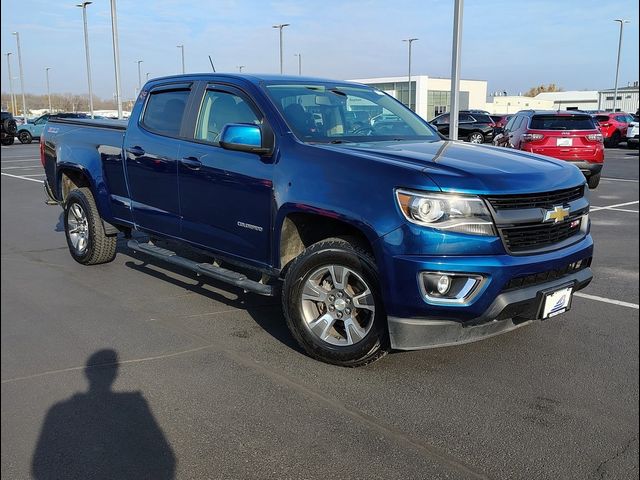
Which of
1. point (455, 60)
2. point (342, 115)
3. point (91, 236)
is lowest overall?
point (91, 236)

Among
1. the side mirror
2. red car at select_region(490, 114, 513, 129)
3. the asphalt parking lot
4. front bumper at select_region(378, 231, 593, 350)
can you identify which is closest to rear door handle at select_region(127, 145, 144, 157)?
the asphalt parking lot

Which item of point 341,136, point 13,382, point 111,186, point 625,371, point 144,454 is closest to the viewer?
point 13,382

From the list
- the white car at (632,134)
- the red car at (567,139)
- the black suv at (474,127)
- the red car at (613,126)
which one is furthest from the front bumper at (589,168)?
the red car at (613,126)

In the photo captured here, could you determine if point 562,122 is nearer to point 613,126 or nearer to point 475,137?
point 475,137

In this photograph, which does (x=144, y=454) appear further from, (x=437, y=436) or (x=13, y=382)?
(x=437, y=436)

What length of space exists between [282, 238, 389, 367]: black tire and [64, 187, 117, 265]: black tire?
3.15m

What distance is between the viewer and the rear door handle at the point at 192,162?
4.79m

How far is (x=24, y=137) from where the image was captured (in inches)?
1405

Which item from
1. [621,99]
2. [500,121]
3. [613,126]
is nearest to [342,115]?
[500,121]

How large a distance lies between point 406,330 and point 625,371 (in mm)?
1588

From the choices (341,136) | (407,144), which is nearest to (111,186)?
(341,136)

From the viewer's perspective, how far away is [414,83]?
6888 centimetres

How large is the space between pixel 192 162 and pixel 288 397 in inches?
86.7

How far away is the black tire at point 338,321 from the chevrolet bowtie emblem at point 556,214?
3.76 ft
